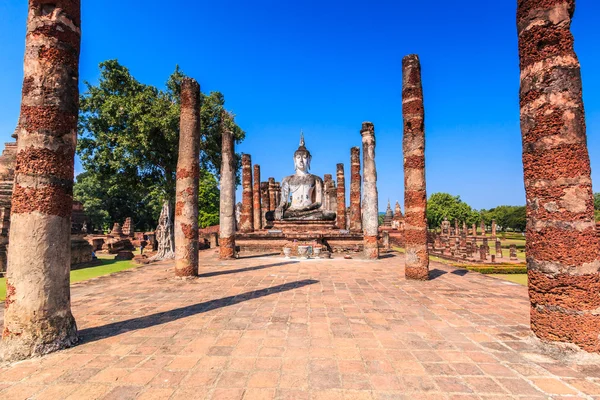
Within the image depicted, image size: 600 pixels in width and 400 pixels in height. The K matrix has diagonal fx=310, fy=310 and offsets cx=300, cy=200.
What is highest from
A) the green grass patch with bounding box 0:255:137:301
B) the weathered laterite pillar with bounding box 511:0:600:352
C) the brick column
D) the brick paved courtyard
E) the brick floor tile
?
the brick column

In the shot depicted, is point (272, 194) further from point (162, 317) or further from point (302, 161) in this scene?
point (162, 317)

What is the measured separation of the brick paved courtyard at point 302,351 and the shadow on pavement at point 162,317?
1.2 inches

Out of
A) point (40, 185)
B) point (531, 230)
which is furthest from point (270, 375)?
point (531, 230)

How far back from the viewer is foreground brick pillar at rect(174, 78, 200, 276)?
891 cm

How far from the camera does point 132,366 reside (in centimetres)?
342

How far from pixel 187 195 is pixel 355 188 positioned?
15.5 m

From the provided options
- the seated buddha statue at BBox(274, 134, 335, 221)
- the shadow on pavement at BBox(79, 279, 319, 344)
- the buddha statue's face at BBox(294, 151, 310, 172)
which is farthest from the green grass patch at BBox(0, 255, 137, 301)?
the buddha statue's face at BBox(294, 151, 310, 172)

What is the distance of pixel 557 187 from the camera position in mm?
4137

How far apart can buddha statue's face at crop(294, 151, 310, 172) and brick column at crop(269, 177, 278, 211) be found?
11982 millimetres

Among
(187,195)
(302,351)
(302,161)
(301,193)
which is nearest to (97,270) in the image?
(187,195)

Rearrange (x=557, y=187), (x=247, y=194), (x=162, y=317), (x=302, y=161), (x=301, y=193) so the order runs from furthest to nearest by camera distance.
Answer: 1. (x=247, y=194)
2. (x=302, y=161)
3. (x=301, y=193)
4. (x=162, y=317)
5. (x=557, y=187)

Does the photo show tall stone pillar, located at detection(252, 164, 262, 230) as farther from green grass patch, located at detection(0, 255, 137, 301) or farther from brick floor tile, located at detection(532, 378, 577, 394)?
brick floor tile, located at detection(532, 378, 577, 394)

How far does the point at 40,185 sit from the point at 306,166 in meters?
19.3

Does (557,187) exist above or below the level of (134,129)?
below
